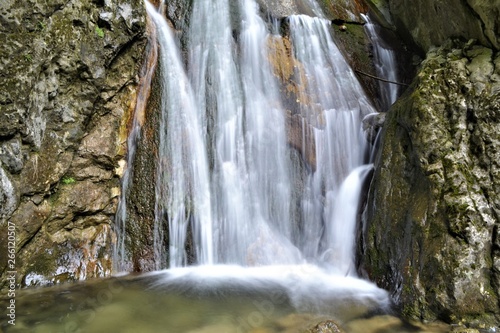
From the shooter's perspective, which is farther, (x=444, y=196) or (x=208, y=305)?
(x=208, y=305)

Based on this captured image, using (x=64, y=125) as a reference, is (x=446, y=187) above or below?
below

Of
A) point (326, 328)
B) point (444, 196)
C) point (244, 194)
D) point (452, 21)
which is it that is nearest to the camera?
point (326, 328)

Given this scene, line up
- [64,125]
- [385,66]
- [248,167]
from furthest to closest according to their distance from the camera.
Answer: [385,66], [248,167], [64,125]

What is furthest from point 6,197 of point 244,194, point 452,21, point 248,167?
point 452,21

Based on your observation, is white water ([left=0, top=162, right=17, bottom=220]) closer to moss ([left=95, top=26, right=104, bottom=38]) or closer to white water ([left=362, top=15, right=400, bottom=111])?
moss ([left=95, top=26, right=104, bottom=38])

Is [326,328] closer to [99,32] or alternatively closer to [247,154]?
[247,154]

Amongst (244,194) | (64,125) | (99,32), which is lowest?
(244,194)

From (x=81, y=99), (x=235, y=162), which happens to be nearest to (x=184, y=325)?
(x=235, y=162)

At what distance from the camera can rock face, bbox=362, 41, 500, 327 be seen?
4.55 meters

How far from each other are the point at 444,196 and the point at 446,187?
13 cm

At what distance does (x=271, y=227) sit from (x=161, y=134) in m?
2.59

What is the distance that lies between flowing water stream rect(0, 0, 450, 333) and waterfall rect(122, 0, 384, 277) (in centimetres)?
2

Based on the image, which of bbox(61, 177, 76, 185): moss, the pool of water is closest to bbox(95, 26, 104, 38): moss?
bbox(61, 177, 76, 185): moss

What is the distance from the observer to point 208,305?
5.13 m
